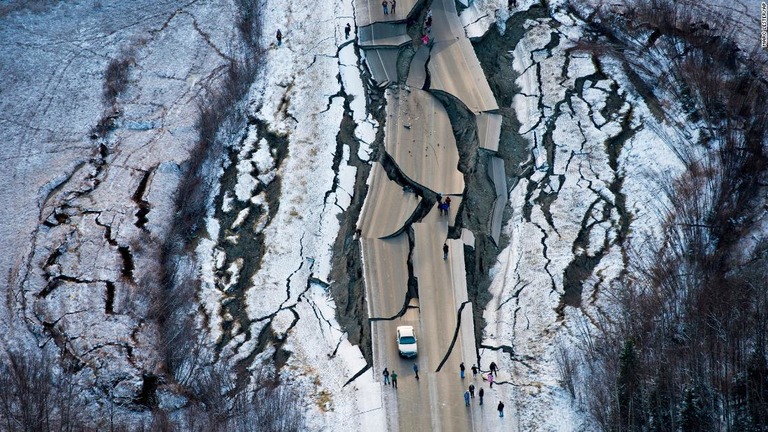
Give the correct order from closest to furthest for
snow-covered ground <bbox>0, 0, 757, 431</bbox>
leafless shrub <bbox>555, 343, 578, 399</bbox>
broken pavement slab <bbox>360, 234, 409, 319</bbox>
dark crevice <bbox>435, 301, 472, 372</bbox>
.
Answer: leafless shrub <bbox>555, 343, 578, 399</bbox> → dark crevice <bbox>435, 301, 472, 372</bbox> → snow-covered ground <bbox>0, 0, 757, 431</bbox> → broken pavement slab <bbox>360, 234, 409, 319</bbox>

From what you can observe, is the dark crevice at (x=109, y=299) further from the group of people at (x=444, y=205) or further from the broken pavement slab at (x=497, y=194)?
the broken pavement slab at (x=497, y=194)

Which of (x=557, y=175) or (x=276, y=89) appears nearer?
(x=557, y=175)

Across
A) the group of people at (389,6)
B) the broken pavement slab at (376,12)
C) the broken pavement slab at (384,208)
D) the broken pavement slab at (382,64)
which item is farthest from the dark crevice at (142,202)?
the group of people at (389,6)

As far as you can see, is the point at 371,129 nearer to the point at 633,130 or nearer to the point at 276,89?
the point at 276,89

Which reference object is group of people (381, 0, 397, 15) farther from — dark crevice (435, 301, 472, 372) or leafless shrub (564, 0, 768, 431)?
dark crevice (435, 301, 472, 372)

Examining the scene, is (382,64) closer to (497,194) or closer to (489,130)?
(489,130)

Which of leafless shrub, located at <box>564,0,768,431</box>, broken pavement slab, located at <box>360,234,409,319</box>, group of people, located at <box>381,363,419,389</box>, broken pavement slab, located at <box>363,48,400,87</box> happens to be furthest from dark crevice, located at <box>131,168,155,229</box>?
leafless shrub, located at <box>564,0,768,431</box>

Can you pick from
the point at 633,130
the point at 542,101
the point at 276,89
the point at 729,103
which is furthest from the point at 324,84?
the point at 729,103
